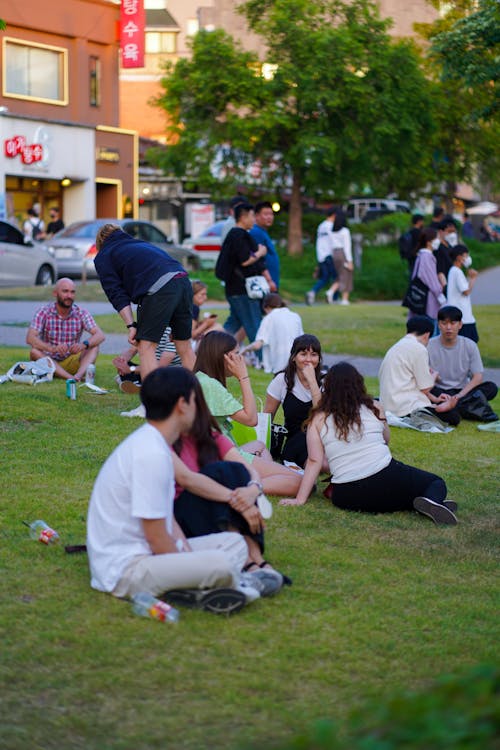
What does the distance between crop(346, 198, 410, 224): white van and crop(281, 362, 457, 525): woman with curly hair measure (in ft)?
128

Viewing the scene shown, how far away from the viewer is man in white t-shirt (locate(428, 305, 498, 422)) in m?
11.3

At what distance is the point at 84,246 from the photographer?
2762 centimetres

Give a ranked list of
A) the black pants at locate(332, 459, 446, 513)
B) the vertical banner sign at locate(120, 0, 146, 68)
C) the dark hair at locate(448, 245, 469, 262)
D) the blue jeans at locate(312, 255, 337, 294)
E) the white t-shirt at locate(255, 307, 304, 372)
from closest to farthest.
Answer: the black pants at locate(332, 459, 446, 513) → the white t-shirt at locate(255, 307, 304, 372) → the dark hair at locate(448, 245, 469, 262) → the blue jeans at locate(312, 255, 337, 294) → the vertical banner sign at locate(120, 0, 146, 68)

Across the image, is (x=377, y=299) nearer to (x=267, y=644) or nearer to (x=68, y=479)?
(x=68, y=479)

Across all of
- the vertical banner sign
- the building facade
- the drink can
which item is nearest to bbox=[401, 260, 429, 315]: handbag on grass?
the drink can

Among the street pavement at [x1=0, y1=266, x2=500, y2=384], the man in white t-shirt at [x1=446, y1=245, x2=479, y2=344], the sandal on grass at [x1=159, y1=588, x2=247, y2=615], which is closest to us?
the sandal on grass at [x1=159, y1=588, x2=247, y2=615]

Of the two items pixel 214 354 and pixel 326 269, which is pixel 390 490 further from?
pixel 326 269

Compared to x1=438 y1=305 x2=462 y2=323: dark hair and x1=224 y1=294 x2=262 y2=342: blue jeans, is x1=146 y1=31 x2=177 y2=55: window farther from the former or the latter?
x1=438 y1=305 x2=462 y2=323: dark hair

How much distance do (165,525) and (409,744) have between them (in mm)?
3057

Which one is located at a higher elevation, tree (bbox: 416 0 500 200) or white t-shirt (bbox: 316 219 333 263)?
tree (bbox: 416 0 500 200)

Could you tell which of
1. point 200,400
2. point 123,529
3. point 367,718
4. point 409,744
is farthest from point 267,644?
point 409,744

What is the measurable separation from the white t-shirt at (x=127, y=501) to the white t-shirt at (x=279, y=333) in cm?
736

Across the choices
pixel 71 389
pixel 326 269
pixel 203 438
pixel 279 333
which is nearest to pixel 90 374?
pixel 71 389

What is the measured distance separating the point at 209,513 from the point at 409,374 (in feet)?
17.5
